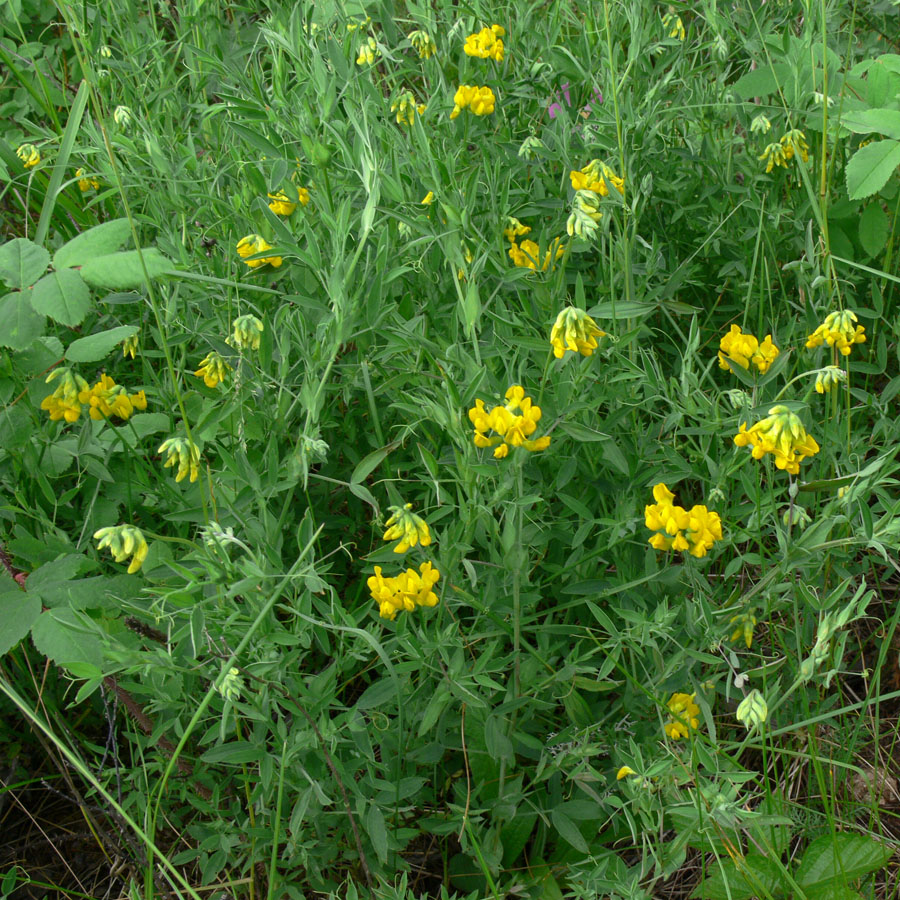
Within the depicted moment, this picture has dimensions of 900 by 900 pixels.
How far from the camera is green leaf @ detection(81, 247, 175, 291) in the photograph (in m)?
1.57

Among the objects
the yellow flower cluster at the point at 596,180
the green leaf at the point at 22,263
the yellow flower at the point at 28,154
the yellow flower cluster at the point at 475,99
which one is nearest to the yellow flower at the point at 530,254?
the yellow flower cluster at the point at 596,180

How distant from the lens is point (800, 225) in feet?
7.79

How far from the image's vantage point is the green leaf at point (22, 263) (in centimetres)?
164

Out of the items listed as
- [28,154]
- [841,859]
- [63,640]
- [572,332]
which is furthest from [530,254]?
[28,154]

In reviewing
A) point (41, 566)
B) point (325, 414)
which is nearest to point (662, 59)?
point (325, 414)

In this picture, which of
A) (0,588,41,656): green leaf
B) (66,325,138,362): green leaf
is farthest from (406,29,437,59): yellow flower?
(0,588,41,656): green leaf

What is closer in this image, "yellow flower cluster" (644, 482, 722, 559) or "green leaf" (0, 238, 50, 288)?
"yellow flower cluster" (644, 482, 722, 559)

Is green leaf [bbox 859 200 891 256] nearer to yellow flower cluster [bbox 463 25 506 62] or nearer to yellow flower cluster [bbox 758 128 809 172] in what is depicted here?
yellow flower cluster [bbox 758 128 809 172]

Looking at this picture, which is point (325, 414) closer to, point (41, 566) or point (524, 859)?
point (41, 566)

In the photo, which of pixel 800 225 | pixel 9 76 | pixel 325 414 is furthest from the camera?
pixel 9 76

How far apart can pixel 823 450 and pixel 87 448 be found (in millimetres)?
1505

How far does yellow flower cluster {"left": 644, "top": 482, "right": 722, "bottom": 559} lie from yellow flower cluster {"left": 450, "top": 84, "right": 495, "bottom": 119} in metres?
1.08

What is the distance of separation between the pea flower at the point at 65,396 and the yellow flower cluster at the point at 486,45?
1.19 m

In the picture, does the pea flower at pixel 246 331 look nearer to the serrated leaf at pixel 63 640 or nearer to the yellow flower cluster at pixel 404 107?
the serrated leaf at pixel 63 640
